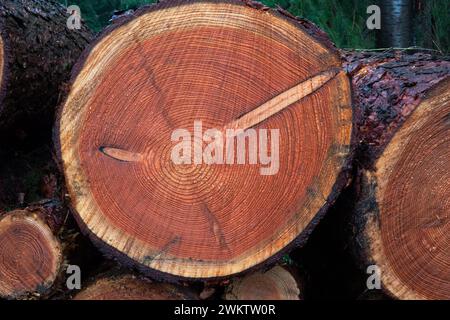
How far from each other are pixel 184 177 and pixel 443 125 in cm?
83

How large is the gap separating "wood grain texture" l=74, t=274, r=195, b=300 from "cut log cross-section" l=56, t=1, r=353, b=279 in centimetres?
14

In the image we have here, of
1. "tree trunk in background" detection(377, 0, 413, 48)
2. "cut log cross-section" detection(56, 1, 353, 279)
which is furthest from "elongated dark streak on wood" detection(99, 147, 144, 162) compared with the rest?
"tree trunk in background" detection(377, 0, 413, 48)

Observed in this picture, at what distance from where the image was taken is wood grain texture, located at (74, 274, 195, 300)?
6.70ft

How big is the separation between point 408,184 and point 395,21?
3.14m

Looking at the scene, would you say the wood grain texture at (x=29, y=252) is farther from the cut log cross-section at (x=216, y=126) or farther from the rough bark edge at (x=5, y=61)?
the rough bark edge at (x=5, y=61)

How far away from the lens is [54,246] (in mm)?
2111

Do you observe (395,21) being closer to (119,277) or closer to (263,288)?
(263,288)

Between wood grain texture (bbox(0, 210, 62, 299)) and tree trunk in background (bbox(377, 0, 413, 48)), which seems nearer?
wood grain texture (bbox(0, 210, 62, 299))

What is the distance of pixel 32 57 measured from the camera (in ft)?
8.07

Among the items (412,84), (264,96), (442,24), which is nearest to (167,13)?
(264,96)

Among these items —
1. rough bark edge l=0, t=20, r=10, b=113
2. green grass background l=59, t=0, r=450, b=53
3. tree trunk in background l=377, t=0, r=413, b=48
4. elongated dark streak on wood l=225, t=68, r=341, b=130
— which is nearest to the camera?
elongated dark streak on wood l=225, t=68, r=341, b=130

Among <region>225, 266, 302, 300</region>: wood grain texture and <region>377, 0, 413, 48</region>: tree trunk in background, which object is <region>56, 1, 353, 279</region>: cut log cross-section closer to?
<region>225, 266, 302, 300</region>: wood grain texture

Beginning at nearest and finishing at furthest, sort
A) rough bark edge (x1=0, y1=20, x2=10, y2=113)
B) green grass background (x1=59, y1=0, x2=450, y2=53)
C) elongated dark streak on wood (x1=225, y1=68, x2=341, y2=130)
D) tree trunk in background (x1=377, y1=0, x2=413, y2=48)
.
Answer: elongated dark streak on wood (x1=225, y1=68, x2=341, y2=130) < rough bark edge (x1=0, y1=20, x2=10, y2=113) < green grass background (x1=59, y1=0, x2=450, y2=53) < tree trunk in background (x1=377, y1=0, x2=413, y2=48)

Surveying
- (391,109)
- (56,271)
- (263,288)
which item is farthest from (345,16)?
(56,271)
